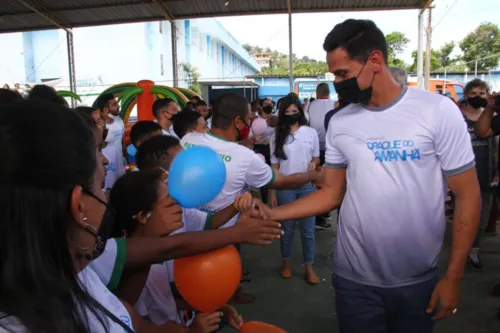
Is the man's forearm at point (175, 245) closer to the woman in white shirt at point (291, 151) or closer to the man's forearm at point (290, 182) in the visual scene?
the man's forearm at point (290, 182)

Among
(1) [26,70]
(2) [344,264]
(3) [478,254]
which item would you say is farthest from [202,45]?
(2) [344,264]

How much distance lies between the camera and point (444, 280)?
1722 mm

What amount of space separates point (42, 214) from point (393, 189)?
4.55ft

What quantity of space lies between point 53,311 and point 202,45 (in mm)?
29705

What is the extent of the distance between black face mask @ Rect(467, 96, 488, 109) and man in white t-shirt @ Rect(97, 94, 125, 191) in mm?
3923

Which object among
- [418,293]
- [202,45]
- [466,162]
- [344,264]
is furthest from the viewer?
[202,45]

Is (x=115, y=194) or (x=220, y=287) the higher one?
(x=115, y=194)

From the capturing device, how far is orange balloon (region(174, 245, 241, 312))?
1.64 meters

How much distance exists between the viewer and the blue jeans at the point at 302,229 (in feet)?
13.9

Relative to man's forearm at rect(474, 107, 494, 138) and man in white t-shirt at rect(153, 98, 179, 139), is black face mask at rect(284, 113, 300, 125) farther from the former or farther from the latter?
man's forearm at rect(474, 107, 494, 138)

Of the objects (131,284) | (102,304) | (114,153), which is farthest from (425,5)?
(102,304)

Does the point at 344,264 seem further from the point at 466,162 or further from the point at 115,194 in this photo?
the point at 115,194

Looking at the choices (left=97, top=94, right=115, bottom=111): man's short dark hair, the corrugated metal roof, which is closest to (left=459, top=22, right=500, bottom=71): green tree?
the corrugated metal roof

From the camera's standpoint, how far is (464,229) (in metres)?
1.69
